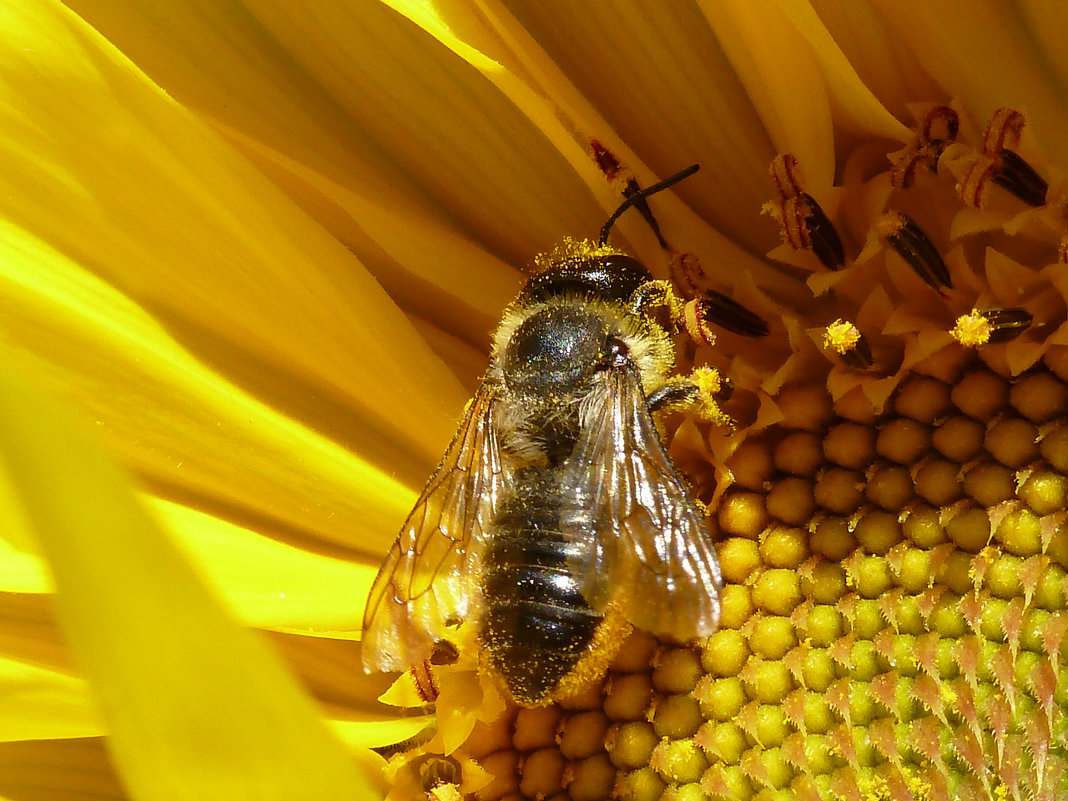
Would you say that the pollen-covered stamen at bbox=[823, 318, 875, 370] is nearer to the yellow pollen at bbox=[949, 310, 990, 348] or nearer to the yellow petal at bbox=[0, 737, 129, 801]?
the yellow pollen at bbox=[949, 310, 990, 348]

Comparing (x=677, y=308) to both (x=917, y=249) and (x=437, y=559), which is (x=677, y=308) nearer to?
(x=917, y=249)

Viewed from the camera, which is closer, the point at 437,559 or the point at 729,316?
the point at 437,559

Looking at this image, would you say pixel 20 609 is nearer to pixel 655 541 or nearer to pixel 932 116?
pixel 655 541

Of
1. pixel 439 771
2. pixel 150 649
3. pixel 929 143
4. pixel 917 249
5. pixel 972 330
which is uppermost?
pixel 929 143

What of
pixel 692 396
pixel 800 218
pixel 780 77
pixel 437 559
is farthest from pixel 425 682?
pixel 780 77

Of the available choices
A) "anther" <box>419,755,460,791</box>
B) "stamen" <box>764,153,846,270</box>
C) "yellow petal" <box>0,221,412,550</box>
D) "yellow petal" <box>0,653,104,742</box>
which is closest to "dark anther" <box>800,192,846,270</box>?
"stamen" <box>764,153,846,270</box>

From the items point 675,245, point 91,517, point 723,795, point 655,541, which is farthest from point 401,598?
point 91,517
